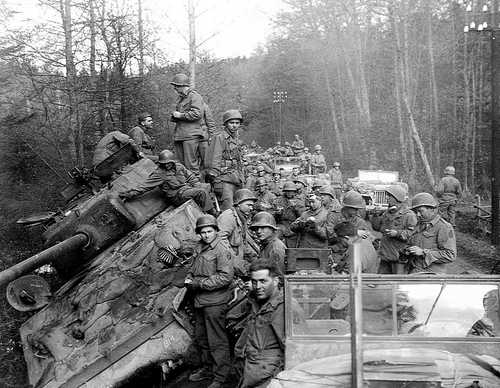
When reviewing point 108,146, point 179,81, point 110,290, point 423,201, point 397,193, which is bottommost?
point 110,290

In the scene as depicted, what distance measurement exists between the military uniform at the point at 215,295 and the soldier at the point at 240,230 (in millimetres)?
714

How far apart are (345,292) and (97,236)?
14.5 ft

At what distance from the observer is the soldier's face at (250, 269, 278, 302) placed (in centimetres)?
570

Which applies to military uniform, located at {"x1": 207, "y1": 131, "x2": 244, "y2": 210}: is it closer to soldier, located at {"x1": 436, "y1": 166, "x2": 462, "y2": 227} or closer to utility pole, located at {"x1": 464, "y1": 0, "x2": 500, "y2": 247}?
soldier, located at {"x1": 436, "y1": 166, "x2": 462, "y2": 227}

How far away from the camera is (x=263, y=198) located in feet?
44.5

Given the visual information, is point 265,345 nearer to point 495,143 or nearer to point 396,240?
point 396,240

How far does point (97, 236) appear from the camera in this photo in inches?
346

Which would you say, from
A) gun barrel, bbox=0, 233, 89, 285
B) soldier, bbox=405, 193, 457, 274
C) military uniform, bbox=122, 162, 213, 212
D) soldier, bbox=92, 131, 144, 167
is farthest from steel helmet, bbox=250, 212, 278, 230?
soldier, bbox=92, 131, 144, 167

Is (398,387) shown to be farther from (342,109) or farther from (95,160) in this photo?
(342,109)

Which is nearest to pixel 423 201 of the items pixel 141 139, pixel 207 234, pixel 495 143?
pixel 207 234

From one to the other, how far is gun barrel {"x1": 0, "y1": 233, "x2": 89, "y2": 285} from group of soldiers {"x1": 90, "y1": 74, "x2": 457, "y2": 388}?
47.9 inches

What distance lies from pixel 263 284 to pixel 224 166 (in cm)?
539

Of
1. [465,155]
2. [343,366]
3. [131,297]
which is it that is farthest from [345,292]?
[465,155]

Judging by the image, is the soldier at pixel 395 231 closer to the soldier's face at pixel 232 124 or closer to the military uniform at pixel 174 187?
the military uniform at pixel 174 187
